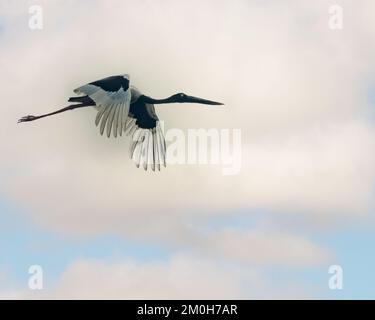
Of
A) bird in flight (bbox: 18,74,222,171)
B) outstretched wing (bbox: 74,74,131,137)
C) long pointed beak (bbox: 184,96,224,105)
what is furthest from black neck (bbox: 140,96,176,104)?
outstretched wing (bbox: 74,74,131,137)

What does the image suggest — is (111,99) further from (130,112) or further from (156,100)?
(156,100)

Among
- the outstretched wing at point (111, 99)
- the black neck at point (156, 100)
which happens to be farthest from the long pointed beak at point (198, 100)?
the outstretched wing at point (111, 99)

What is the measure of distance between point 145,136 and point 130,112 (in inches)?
63.3

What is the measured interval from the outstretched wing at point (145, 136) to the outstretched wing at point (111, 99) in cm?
279

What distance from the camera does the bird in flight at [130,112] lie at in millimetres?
44000

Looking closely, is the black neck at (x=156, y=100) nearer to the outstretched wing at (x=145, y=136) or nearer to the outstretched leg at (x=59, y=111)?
the outstretched wing at (x=145, y=136)

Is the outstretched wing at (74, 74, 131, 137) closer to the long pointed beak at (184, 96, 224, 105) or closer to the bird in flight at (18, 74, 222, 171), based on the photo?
the bird in flight at (18, 74, 222, 171)

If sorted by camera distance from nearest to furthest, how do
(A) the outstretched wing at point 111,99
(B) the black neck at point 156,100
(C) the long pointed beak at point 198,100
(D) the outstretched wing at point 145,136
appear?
(A) the outstretched wing at point 111,99, (D) the outstretched wing at point 145,136, (B) the black neck at point 156,100, (C) the long pointed beak at point 198,100

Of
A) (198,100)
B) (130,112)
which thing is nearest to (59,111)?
(130,112)

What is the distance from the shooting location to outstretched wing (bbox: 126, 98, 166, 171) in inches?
1895

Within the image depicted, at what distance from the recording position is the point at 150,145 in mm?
48969
